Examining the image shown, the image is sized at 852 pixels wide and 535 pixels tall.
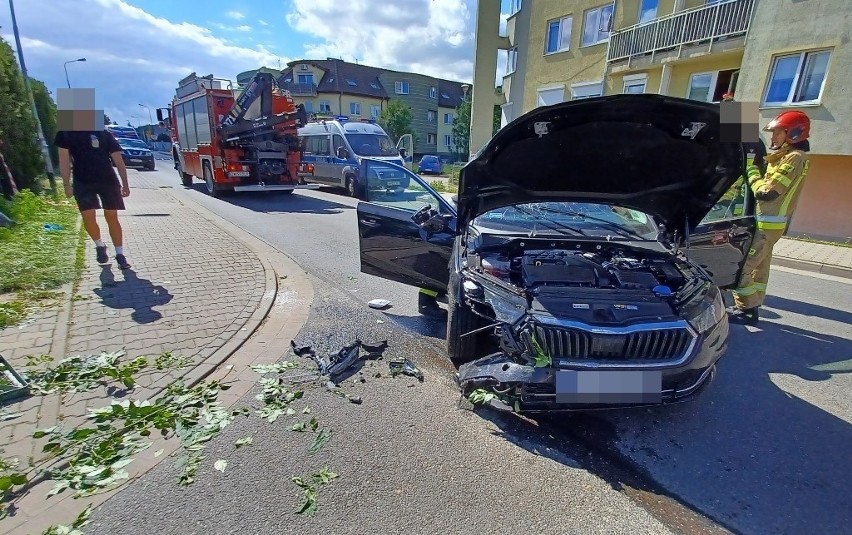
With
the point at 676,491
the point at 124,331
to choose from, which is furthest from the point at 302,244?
the point at 676,491

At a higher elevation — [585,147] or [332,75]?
[332,75]

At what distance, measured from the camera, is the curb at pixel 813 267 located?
653 centimetres

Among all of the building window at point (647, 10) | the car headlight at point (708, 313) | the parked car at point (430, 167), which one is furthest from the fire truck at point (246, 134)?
the parked car at point (430, 167)

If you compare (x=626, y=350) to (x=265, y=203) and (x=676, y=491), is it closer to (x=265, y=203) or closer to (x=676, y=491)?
(x=676, y=491)

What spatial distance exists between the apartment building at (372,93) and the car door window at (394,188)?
38183 mm

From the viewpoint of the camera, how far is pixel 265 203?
1179 cm

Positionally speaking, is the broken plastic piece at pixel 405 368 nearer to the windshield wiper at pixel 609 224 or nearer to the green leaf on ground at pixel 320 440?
the green leaf on ground at pixel 320 440

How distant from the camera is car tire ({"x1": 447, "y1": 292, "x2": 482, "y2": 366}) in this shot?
277cm

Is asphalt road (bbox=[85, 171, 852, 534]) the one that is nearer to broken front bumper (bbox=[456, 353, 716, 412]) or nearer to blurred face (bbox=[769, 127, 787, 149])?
broken front bumper (bbox=[456, 353, 716, 412])

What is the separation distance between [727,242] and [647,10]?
47.5 feet

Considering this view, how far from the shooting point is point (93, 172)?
4984 mm

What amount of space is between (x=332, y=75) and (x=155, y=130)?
4146 centimetres

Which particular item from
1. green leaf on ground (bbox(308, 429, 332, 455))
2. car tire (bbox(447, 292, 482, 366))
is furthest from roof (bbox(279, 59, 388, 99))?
green leaf on ground (bbox(308, 429, 332, 455))

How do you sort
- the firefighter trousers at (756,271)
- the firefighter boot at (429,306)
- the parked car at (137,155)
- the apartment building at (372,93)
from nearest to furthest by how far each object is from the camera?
the firefighter trousers at (756,271)
the firefighter boot at (429,306)
the parked car at (137,155)
the apartment building at (372,93)
